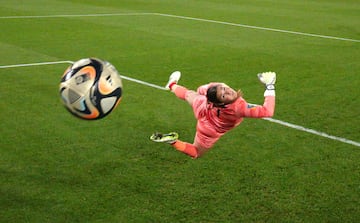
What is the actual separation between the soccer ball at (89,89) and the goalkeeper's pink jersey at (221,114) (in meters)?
1.04

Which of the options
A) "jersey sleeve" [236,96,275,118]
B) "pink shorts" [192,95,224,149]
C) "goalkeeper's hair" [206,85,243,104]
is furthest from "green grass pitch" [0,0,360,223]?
"goalkeeper's hair" [206,85,243,104]

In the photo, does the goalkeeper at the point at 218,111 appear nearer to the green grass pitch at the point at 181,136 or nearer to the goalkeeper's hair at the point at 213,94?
the goalkeeper's hair at the point at 213,94

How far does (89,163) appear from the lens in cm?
559

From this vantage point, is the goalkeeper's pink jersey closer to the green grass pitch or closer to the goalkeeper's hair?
the goalkeeper's hair

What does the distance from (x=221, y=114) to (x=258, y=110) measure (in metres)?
0.43

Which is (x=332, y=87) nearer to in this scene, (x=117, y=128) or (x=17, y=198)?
(x=117, y=128)

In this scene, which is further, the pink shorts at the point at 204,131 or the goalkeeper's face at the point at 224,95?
the pink shorts at the point at 204,131

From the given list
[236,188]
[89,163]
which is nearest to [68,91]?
[89,163]

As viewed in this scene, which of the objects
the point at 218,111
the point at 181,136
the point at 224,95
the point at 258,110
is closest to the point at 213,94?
the point at 224,95

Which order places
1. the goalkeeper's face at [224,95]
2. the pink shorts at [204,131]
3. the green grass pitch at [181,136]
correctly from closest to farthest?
1. the green grass pitch at [181,136]
2. the goalkeeper's face at [224,95]
3. the pink shorts at [204,131]

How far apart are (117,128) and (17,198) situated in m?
2.19

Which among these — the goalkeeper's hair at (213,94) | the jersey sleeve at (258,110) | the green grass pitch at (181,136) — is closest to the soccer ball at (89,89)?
the green grass pitch at (181,136)

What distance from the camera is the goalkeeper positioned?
484cm

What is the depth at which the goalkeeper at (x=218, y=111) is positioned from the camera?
4.84 m
